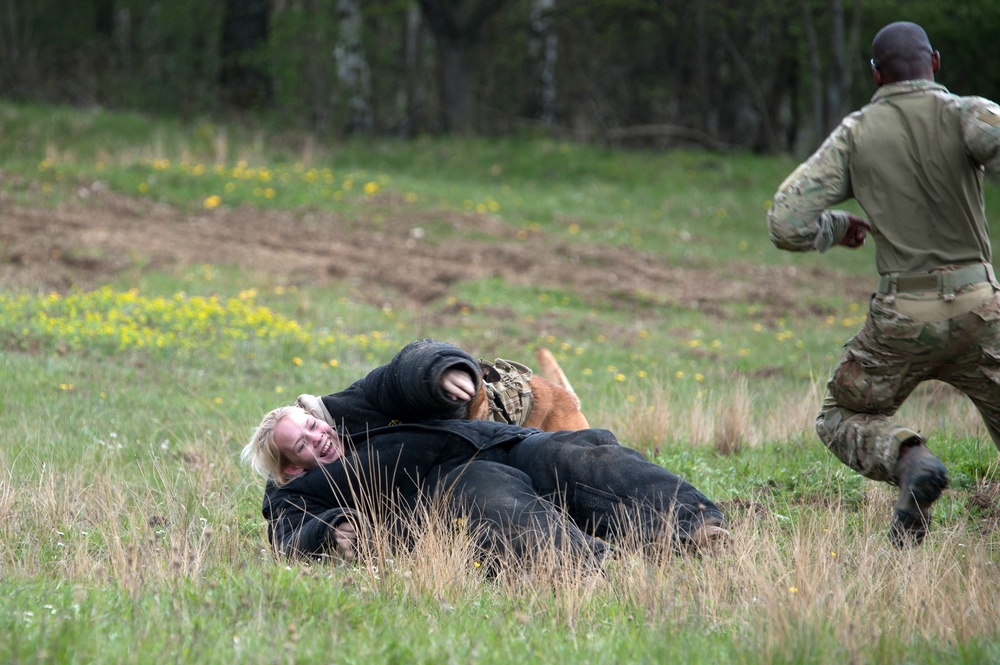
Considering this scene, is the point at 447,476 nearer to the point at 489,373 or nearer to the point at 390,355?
the point at 489,373

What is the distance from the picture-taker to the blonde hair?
14.4 feet

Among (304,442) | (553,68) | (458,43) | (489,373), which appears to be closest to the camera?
(304,442)

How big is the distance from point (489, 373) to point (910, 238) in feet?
6.60

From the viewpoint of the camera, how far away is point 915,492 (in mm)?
4023

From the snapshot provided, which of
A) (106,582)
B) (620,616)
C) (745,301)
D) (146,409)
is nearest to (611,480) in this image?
(620,616)

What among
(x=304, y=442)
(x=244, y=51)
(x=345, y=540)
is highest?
(x=244, y=51)

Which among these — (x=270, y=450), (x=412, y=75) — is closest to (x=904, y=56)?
(x=270, y=450)

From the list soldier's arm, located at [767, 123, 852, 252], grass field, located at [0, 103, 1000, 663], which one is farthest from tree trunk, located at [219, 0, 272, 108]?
soldier's arm, located at [767, 123, 852, 252]

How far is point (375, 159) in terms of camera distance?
20438 mm

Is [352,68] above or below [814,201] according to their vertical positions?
above

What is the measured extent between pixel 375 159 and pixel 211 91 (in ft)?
19.5

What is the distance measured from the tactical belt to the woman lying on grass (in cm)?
121

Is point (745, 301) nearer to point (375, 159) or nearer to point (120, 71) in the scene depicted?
point (375, 159)

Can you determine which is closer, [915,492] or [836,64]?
[915,492]
